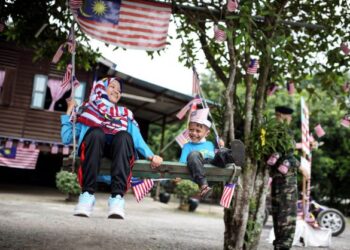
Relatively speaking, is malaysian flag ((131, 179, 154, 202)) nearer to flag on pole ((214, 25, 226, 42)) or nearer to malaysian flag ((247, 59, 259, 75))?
flag on pole ((214, 25, 226, 42))

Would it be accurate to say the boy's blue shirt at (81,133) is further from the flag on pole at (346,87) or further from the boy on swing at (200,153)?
the flag on pole at (346,87)

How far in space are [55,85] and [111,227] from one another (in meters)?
9.27

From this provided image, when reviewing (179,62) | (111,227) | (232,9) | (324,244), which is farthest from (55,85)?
(232,9)

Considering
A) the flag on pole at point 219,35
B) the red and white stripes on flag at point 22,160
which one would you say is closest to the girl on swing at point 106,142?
the flag on pole at point 219,35

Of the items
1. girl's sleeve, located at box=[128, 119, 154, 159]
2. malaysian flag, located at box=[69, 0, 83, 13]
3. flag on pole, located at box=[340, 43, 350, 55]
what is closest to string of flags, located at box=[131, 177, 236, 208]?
girl's sleeve, located at box=[128, 119, 154, 159]

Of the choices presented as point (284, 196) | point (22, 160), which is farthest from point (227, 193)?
point (22, 160)

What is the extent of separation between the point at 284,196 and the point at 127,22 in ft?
11.1

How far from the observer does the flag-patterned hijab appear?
4.52 metres

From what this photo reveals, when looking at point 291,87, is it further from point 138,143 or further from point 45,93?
point 45,93

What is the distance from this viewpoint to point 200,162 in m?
4.48

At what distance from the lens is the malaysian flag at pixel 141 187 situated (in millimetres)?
4827

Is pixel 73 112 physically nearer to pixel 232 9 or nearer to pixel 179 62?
pixel 232 9

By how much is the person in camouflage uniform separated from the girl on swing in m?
2.66

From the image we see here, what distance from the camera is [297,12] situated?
7.29 meters
